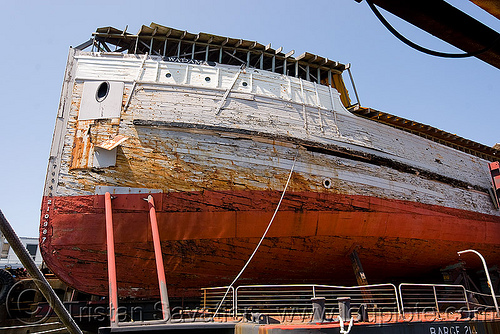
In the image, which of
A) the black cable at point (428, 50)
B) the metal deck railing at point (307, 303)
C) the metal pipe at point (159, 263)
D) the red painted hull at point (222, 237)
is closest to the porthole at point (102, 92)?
the red painted hull at point (222, 237)

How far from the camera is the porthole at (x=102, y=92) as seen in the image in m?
8.82

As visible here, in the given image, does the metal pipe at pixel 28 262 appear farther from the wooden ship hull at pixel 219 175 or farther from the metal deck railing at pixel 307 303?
the wooden ship hull at pixel 219 175

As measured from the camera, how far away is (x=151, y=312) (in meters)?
8.41

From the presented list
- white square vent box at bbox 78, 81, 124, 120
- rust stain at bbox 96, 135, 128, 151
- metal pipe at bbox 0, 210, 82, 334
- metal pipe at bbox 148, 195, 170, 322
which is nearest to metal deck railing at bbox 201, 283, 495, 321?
metal pipe at bbox 148, 195, 170, 322

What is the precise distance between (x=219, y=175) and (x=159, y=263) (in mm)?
2713

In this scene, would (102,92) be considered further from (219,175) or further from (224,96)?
(219,175)

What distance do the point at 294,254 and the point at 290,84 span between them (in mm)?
4765

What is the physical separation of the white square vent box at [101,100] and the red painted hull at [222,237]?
2057 mm

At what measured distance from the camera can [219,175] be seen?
336 inches

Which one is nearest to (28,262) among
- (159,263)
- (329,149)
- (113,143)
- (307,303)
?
(159,263)

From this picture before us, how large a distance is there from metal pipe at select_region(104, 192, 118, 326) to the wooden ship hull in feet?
1.11

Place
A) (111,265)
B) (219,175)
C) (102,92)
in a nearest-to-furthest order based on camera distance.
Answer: (111,265) < (219,175) < (102,92)

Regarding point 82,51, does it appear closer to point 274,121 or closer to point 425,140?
point 274,121

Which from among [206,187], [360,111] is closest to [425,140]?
[360,111]
